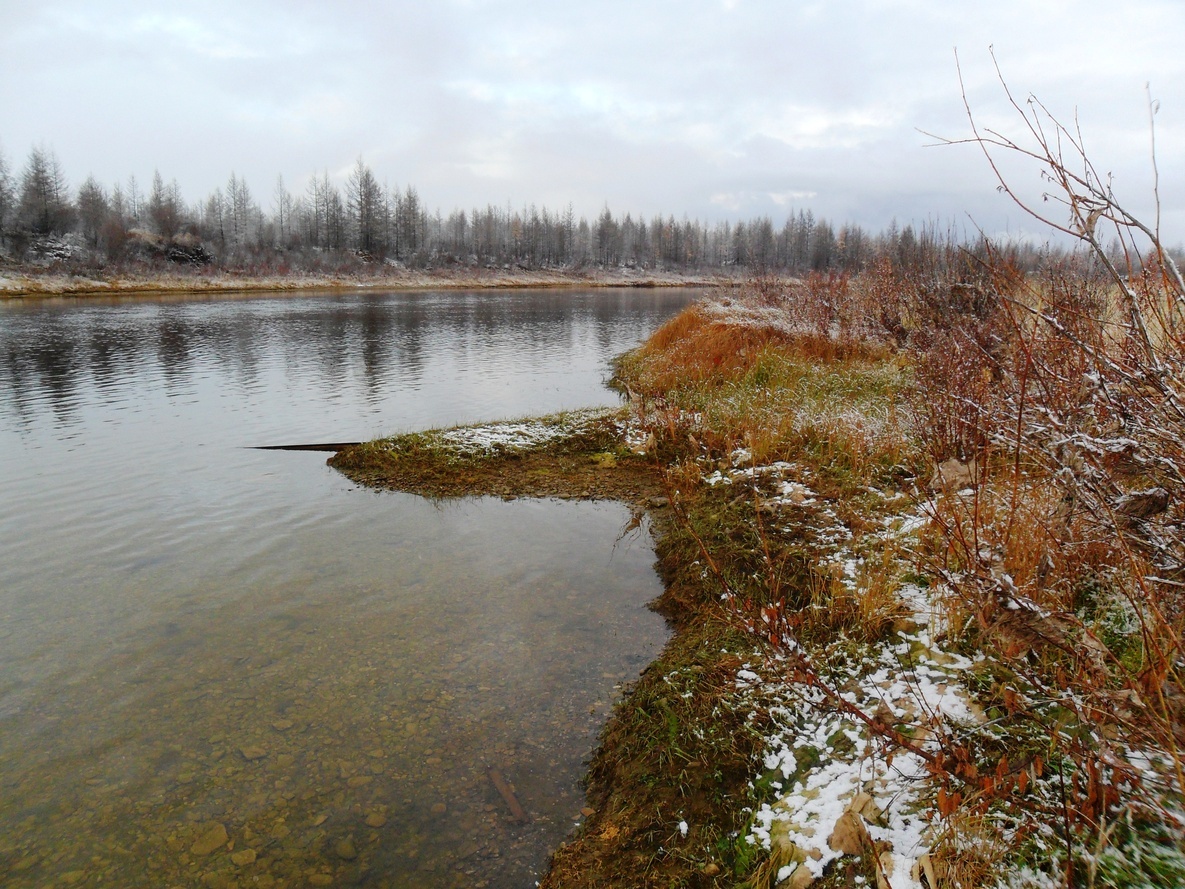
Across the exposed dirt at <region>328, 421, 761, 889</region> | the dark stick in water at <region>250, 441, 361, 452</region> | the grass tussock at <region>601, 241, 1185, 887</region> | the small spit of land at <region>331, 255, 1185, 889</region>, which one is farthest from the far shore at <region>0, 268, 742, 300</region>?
the exposed dirt at <region>328, 421, 761, 889</region>

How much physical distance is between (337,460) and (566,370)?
9.68 metres

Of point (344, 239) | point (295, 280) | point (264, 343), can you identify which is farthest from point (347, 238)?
point (264, 343)

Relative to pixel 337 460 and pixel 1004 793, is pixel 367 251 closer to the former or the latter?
pixel 337 460

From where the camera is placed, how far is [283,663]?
16.5ft

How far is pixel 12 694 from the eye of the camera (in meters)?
4.64

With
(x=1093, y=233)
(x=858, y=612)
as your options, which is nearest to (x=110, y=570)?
(x=858, y=612)

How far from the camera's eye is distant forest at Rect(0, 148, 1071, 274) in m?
58.9

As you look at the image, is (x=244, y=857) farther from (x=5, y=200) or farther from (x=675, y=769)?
(x=5, y=200)

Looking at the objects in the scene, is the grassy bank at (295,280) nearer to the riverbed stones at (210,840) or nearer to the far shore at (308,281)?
the far shore at (308,281)

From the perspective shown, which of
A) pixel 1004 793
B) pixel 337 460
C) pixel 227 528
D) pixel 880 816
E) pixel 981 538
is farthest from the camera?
pixel 337 460

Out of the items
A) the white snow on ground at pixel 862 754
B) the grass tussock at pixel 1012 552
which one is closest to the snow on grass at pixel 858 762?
the white snow on ground at pixel 862 754

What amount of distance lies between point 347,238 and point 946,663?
9822 centimetres

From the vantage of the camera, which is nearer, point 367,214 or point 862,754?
point 862,754

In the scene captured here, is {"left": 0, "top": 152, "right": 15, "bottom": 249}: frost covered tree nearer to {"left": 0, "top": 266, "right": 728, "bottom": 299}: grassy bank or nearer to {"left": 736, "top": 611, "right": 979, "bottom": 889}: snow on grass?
{"left": 0, "top": 266, "right": 728, "bottom": 299}: grassy bank
